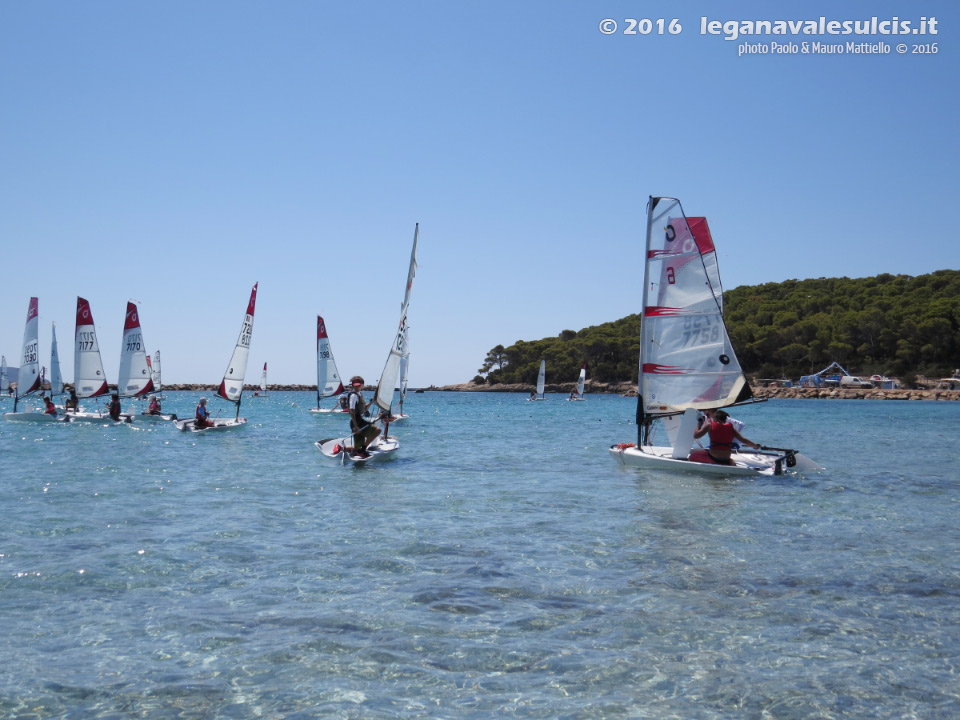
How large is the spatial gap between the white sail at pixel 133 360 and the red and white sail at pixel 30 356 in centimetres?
471

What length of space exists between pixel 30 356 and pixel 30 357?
7cm

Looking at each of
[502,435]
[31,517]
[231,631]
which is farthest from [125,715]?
[502,435]

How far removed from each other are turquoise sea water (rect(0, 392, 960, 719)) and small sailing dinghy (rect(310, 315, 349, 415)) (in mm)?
33296

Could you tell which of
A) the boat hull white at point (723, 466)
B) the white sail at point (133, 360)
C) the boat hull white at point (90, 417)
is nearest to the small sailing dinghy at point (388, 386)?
the boat hull white at point (723, 466)

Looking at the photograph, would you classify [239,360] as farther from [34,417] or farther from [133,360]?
[34,417]

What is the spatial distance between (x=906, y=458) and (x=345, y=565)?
67.8 feet

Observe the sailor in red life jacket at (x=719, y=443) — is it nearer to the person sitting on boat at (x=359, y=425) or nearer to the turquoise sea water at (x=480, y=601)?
the turquoise sea water at (x=480, y=601)

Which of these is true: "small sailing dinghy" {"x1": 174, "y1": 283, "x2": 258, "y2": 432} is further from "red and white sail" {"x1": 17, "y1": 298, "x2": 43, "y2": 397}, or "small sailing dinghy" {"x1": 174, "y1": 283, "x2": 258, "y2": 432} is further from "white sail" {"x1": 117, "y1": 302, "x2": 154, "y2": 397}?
"red and white sail" {"x1": 17, "y1": 298, "x2": 43, "y2": 397}

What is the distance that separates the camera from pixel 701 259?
1873cm

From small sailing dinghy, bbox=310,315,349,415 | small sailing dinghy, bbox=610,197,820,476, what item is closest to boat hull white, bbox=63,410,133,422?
small sailing dinghy, bbox=310,315,349,415

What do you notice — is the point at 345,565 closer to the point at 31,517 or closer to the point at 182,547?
the point at 182,547

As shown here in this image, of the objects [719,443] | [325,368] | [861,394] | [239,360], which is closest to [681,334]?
[719,443]

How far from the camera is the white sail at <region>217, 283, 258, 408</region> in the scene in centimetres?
3694

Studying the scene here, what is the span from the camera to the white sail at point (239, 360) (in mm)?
36938
